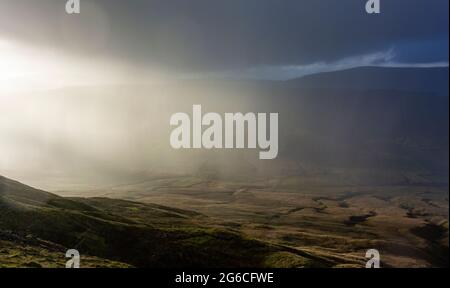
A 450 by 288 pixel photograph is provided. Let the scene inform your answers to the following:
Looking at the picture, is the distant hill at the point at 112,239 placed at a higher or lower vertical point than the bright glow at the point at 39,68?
lower

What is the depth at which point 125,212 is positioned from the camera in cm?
5478

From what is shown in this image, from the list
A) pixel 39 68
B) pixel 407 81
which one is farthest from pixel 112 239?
pixel 407 81

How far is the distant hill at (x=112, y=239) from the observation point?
129 feet

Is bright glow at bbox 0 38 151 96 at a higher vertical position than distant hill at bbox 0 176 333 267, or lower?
higher

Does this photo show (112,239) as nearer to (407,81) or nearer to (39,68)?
(39,68)

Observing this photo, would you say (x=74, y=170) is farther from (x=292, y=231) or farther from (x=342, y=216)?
(x=342, y=216)

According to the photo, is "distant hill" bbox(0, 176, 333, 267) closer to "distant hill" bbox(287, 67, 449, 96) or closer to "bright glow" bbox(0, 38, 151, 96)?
"bright glow" bbox(0, 38, 151, 96)

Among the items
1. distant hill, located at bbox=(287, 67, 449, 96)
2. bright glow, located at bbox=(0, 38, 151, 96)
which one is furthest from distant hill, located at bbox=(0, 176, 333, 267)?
distant hill, located at bbox=(287, 67, 449, 96)

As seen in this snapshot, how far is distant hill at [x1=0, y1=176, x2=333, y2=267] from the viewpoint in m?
39.2

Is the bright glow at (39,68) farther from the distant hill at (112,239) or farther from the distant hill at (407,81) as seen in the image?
the distant hill at (407,81)

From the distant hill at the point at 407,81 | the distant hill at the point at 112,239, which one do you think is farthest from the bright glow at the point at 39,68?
the distant hill at the point at 407,81

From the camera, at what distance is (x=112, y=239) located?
43.6 meters
